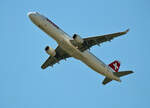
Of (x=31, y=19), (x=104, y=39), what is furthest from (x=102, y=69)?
(x=31, y=19)

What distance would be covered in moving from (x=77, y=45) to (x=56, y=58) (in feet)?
25.8

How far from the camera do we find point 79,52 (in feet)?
158

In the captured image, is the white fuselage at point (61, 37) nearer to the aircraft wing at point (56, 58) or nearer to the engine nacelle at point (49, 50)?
the engine nacelle at point (49, 50)

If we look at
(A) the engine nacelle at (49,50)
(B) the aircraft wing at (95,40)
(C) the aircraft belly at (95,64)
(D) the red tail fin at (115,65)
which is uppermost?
(D) the red tail fin at (115,65)

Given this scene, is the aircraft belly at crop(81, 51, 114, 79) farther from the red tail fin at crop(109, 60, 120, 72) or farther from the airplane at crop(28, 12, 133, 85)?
the red tail fin at crop(109, 60, 120, 72)

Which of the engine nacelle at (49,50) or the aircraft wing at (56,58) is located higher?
the aircraft wing at (56,58)

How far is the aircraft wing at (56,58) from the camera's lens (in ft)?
174

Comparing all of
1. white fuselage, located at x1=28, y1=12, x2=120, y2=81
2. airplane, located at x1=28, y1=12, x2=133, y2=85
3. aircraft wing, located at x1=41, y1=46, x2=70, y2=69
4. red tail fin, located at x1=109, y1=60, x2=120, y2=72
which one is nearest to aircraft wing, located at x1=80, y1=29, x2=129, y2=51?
airplane, located at x1=28, y1=12, x2=133, y2=85

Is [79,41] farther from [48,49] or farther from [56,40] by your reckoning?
[48,49]

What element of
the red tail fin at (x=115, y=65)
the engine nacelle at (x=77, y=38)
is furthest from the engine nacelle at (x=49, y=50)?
the red tail fin at (x=115, y=65)

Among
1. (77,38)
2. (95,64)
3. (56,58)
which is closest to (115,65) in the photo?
(95,64)

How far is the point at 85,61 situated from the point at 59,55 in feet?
22.0

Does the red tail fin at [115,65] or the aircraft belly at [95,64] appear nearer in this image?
the aircraft belly at [95,64]

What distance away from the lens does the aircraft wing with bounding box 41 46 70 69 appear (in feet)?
174
